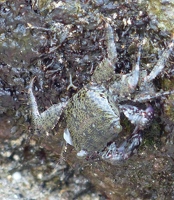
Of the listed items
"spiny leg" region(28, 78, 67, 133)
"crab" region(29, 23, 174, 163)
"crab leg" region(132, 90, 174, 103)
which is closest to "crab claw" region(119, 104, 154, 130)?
"crab" region(29, 23, 174, 163)

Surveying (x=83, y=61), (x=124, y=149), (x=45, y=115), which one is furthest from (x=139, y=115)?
(x=45, y=115)

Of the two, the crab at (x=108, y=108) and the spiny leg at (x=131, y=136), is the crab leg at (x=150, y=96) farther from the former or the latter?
the spiny leg at (x=131, y=136)

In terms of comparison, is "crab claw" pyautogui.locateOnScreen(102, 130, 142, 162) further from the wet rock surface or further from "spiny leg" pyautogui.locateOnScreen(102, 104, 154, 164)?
the wet rock surface

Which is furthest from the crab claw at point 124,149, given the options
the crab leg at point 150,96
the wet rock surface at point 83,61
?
the crab leg at point 150,96

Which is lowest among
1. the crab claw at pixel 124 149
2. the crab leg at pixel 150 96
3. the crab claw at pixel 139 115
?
the crab claw at pixel 124 149

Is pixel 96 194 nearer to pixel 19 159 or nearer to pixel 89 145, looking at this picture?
pixel 19 159
